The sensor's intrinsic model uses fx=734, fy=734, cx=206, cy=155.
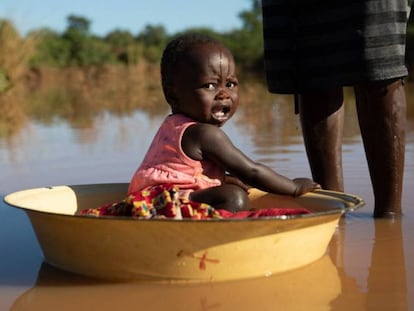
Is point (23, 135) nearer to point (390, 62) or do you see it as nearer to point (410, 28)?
point (390, 62)

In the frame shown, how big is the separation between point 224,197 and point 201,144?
0.59 feet

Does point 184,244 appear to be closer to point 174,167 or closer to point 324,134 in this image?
point 174,167

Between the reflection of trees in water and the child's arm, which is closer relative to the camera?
the child's arm

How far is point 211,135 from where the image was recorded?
221 cm

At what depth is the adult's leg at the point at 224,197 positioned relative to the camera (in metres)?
2.18

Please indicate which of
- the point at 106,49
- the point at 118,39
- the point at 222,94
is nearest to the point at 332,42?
the point at 222,94

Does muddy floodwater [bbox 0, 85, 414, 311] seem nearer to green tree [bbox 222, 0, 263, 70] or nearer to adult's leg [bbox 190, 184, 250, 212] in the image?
adult's leg [bbox 190, 184, 250, 212]

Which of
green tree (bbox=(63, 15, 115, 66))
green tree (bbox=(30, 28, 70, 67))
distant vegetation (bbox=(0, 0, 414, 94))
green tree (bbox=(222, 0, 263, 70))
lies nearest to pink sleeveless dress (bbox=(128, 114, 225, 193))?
distant vegetation (bbox=(0, 0, 414, 94))

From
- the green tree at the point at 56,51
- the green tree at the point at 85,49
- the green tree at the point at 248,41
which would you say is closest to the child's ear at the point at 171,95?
→ the green tree at the point at 248,41

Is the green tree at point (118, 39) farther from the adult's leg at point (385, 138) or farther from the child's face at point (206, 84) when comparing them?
the child's face at point (206, 84)

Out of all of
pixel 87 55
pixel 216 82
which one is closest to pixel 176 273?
pixel 216 82

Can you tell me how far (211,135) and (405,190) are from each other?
1.20 m

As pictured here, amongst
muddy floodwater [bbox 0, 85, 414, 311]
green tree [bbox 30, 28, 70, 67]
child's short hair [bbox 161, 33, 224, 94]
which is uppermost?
green tree [bbox 30, 28, 70, 67]

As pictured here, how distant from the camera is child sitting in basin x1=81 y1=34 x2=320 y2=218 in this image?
7.27 feet
